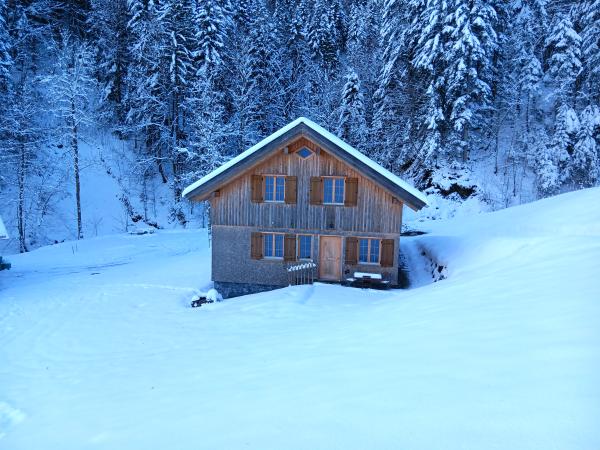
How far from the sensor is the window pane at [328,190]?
1684cm

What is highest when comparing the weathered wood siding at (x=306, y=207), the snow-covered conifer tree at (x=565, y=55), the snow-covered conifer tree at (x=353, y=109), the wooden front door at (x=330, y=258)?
the snow-covered conifer tree at (x=565, y=55)

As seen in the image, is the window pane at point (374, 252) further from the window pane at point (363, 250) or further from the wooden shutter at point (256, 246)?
the wooden shutter at point (256, 246)

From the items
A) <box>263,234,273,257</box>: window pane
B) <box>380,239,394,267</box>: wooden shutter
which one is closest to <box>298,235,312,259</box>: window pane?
<box>263,234,273,257</box>: window pane

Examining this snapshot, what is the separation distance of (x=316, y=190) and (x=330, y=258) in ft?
10.7

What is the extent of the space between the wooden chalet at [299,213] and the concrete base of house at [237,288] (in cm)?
5

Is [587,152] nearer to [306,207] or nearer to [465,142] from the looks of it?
[465,142]

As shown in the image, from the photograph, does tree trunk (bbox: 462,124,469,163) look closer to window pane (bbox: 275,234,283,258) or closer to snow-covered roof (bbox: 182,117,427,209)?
snow-covered roof (bbox: 182,117,427,209)

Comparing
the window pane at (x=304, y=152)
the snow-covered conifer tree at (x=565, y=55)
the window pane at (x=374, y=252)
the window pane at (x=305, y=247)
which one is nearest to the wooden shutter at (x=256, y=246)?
the window pane at (x=305, y=247)

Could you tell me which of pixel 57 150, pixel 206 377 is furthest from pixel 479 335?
pixel 57 150

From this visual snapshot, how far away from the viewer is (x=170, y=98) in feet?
122

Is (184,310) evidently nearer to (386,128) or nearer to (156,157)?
(156,157)

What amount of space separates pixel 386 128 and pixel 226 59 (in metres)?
17.5

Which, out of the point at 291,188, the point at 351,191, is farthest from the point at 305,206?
the point at 351,191

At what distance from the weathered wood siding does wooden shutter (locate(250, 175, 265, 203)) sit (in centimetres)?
20
